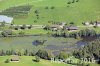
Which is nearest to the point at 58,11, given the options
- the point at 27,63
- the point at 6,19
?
the point at 6,19

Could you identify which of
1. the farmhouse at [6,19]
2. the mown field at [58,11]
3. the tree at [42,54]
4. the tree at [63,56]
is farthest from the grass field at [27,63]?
the farmhouse at [6,19]

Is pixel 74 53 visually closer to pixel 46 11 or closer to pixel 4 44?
pixel 4 44

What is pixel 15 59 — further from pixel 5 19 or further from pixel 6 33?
pixel 5 19

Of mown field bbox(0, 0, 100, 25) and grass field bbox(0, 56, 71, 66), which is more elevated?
mown field bbox(0, 0, 100, 25)

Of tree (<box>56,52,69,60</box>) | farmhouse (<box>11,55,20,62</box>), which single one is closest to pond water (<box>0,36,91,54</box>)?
tree (<box>56,52,69,60</box>)

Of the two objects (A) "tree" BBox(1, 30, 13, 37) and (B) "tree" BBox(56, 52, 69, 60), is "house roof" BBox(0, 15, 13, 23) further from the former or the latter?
(B) "tree" BBox(56, 52, 69, 60)
